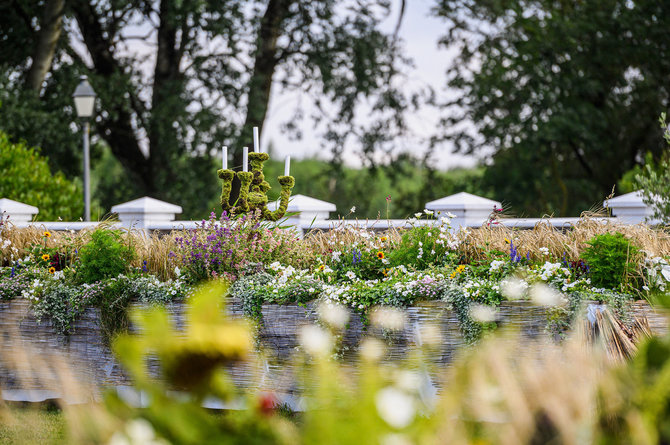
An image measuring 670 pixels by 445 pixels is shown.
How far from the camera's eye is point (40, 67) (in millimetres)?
13828

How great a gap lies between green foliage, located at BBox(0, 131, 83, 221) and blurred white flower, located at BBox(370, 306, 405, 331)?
7906 millimetres

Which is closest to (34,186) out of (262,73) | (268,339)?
(262,73)

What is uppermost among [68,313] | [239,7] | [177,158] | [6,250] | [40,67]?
[239,7]

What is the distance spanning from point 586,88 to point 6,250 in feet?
46.0

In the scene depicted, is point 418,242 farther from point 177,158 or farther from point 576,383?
point 177,158

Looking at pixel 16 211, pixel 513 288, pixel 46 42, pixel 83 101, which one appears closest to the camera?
pixel 513 288

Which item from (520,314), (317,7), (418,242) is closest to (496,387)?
(520,314)

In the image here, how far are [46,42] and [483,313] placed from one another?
39.3 ft

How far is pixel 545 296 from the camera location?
15.2ft

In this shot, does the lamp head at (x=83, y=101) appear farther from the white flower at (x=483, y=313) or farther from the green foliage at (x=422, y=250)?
the white flower at (x=483, y=313)

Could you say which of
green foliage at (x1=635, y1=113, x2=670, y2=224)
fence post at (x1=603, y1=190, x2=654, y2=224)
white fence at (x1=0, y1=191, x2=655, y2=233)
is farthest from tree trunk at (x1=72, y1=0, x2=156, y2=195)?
green foliage at (x1=635, y1=113, x2=670, y2=224)

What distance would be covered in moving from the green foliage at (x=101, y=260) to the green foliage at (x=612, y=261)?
395 cm

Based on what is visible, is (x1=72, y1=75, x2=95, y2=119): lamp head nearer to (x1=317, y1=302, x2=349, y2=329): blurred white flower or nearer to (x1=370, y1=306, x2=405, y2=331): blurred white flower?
(x1=317, y1=302, x2=349, y2=329): blurred white flower

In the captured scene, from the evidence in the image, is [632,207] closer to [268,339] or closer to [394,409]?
[268,339]
